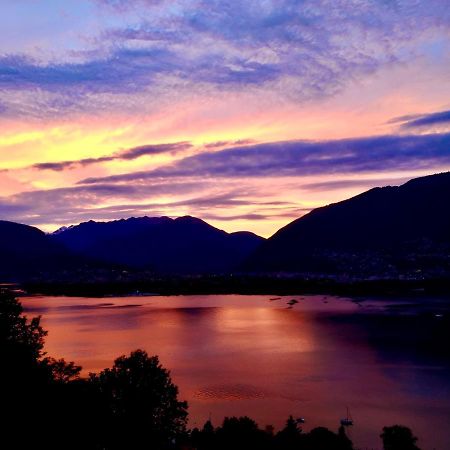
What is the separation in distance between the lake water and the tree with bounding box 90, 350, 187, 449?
1469 centimetres

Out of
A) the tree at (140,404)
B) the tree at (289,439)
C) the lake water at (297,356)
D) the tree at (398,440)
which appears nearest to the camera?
the tree at (140,404)

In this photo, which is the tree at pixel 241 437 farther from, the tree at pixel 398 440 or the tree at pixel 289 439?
the tree at pixel 398 440

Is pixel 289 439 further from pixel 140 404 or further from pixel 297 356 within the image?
pixel 297 356

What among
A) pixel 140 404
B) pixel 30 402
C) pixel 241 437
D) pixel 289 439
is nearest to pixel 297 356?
pixel 289 439

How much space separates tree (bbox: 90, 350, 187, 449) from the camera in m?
19.7

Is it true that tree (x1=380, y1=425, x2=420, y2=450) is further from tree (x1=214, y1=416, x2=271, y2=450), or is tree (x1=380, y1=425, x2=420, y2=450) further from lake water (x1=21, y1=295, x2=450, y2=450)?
tree (x1=214, y1=416, x2=271, y2=450)

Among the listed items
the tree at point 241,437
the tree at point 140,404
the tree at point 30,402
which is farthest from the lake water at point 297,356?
the tree at point 30,402

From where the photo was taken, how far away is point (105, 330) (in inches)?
3647

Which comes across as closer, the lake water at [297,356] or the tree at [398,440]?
the tree at [398,440]

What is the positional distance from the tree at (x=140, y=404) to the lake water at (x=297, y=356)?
14.7 meters

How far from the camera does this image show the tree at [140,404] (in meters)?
19.7

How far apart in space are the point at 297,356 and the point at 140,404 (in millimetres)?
47382

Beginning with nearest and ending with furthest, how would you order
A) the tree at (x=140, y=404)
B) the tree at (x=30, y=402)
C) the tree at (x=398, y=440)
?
the tree at (x=30, y=402) → the tree at (x=140, y=404) → the tree at (x=398, y=440)

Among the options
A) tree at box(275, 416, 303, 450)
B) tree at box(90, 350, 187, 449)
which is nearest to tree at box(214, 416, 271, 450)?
tree at box(275, 416, 303, 450)
